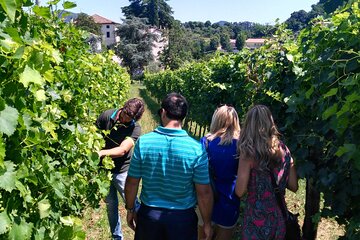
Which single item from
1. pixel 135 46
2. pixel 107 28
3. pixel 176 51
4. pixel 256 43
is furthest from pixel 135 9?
pixel 256 43

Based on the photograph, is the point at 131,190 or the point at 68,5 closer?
the point at 68,5

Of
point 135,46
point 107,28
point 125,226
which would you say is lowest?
point 125,226

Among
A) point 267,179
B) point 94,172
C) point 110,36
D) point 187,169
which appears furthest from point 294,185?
point 110,36

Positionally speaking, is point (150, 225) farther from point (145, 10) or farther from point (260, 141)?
point (145, 10)

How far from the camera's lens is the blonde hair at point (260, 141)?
2.98 metres

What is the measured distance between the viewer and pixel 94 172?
3.69 metres

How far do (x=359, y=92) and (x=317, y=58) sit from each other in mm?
1196

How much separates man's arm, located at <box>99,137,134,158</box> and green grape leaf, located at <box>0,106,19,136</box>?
2.59m

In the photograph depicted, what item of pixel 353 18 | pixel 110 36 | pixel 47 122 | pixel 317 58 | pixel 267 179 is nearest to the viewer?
pixel 47 122

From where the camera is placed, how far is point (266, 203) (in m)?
3.06

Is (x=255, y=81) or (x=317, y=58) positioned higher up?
(x=317, y=58)

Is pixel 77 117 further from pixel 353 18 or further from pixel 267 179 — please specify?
pixel 353 18

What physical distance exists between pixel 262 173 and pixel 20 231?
1.92 m

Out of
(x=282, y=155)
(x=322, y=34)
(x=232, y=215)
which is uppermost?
(x=322, y=34)
